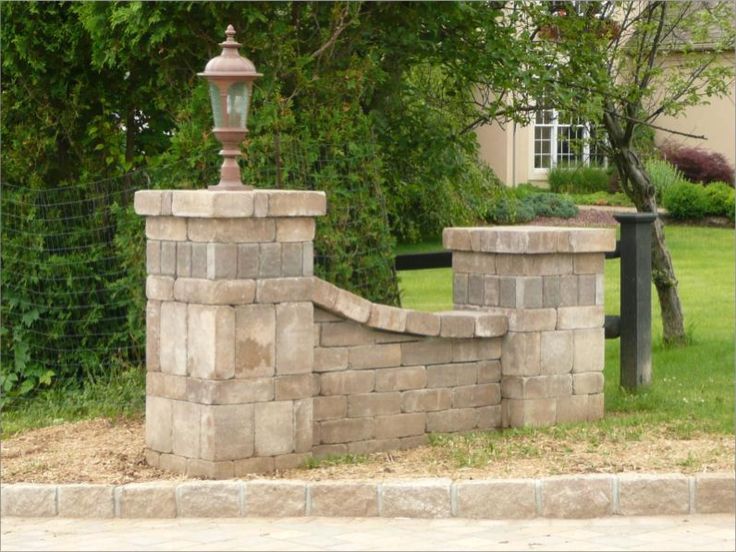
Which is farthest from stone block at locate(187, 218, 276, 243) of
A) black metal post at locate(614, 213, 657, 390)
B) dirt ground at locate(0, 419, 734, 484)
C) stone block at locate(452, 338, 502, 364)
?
black metal post at locate(614, 213, 657, 390)

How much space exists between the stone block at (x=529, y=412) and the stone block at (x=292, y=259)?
2.01m

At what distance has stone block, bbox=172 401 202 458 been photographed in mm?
8203

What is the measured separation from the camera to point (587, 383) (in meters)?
9.76

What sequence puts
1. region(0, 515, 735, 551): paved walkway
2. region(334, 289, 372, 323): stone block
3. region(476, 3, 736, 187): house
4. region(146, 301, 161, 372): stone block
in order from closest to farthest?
1. region(0, 515, 735, 551): paved walkway
2. region(146, 301, 161, 372): stone block
3. region(334, 289, 372, 323): stone block
4. region(476, 3, 736, 187): house

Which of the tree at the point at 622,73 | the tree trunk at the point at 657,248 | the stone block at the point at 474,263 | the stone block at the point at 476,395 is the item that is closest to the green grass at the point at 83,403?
the stone block at the point at 476,395

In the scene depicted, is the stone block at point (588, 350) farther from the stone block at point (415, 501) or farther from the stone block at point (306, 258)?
the stone block at point (415, 501)

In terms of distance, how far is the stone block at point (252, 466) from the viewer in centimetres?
817

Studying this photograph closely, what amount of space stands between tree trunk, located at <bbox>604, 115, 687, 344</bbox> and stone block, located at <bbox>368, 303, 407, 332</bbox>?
16.3ft

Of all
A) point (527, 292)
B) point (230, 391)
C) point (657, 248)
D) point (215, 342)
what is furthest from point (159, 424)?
point (657, 248)

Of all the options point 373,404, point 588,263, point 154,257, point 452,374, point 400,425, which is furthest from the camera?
point 588,263

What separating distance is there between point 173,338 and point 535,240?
2.55 m

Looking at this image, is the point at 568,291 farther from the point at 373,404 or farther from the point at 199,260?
the point at 199,260

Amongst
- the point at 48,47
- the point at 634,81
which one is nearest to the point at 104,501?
the point at 48,47

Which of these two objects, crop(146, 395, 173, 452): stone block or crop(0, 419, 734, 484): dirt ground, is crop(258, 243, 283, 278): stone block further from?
crop(0, 419, 734, 484): dirt ground
